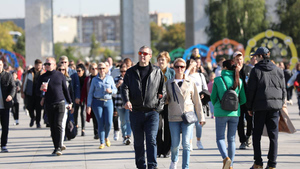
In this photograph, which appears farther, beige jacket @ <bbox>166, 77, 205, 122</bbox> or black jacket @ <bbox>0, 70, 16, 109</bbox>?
black jacket @ <bbox>0, 70, 16, 109</bbox>

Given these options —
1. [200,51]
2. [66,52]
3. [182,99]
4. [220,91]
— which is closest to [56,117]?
[182,99]

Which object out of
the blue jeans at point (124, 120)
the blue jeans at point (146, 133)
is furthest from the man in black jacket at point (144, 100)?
the blue jeans at point (124, 120)

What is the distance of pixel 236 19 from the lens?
54531 mm

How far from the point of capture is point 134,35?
40.5 m

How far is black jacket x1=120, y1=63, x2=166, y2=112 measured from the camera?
981 cm

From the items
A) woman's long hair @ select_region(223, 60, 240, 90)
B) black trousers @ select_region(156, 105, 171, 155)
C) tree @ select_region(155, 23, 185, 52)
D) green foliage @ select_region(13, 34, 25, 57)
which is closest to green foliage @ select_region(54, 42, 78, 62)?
green foliage @ select_region(13, 34, 25, 57)

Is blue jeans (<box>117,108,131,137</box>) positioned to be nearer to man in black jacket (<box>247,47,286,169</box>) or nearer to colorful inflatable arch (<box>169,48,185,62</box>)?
man in black jacket (<box>247,47,286,169</box>)

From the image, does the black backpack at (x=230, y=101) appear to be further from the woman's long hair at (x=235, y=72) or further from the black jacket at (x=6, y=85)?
the black jacket at (x=6, y=85)

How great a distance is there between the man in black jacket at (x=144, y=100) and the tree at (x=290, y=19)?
45642 millimetres

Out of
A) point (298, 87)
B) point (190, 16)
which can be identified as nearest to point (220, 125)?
point (298, 87)

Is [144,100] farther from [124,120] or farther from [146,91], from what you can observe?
[124,120]

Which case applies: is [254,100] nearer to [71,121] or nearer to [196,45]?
[71,121]

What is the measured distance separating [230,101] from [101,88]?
15.2 ft

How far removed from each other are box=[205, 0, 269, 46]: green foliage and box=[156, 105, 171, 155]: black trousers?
4240 centimetres
